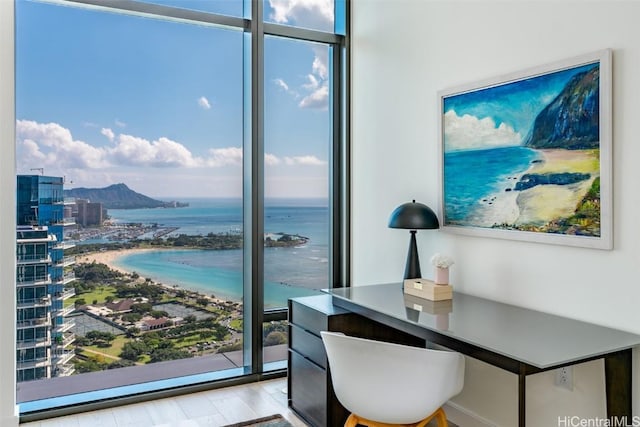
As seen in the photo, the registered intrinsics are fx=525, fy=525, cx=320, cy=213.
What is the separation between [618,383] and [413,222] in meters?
1.16

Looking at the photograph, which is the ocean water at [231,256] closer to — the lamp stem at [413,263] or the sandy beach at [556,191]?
the lamp stem at [413,263]

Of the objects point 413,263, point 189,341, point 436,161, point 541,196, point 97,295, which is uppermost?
point 436,161

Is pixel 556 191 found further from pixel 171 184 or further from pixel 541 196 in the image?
pixel 171 184

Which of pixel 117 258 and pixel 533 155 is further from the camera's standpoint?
pixel 117 258

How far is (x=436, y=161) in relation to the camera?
9.71 feet

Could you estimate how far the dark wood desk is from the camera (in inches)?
68.1

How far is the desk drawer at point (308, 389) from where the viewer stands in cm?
270

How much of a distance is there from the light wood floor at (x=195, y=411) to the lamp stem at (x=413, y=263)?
995 mm

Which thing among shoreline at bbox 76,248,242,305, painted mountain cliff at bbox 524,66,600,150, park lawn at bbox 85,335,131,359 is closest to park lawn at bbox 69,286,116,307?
shoreline at bbox 76,248,242,305

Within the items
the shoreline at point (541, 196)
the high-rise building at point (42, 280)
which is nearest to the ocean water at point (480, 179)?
the shoreline at point (541, 196)

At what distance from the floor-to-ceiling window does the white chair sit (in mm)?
1458

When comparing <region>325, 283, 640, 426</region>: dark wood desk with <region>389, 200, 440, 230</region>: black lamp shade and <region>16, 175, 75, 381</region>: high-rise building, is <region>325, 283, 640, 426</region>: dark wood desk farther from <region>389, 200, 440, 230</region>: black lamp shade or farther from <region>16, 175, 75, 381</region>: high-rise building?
<region>16, 175, 75, 381</region>: high-rise building

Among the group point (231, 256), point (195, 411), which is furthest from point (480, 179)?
point (195, 411)

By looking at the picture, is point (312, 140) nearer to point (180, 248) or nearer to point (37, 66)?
point (180, 248)
